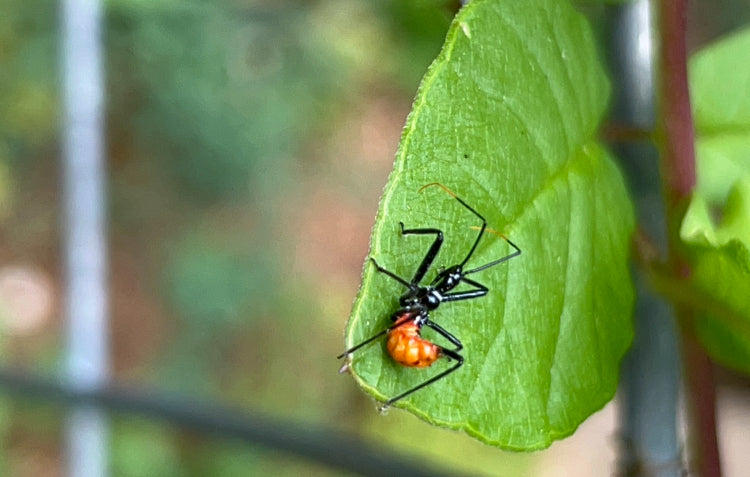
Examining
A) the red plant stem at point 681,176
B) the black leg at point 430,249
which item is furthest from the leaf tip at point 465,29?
the red plant stem at point 681,176

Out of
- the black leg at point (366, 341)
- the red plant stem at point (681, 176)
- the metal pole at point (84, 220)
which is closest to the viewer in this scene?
the black leg at point (366, 341)

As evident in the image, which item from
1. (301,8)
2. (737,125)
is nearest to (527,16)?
(737,125)

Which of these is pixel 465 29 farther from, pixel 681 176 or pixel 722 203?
pixel 722 203

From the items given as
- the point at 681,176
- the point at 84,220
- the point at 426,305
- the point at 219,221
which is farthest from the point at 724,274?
the point at 84,220

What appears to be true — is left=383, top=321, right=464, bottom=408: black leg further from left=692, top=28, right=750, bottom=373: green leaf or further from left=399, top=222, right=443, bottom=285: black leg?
left=692, top=28, right=750, bottom=373: green leaf

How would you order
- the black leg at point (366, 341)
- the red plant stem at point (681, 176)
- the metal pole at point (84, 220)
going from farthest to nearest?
the metal pole at point (84, 220)
the red plant stem at point (681, 176)
the black leg at point (366, 341)

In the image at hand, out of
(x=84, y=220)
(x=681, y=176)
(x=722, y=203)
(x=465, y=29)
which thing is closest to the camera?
(x=465, y=29)

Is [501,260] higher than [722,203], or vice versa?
[722,203]

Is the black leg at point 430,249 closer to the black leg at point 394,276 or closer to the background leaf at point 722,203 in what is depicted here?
the black leg at point 394,276

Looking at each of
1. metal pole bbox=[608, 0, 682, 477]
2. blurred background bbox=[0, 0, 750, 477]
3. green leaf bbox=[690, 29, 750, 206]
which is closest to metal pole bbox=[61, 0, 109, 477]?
blurred background bbox=[0, 0, 750, 477]
